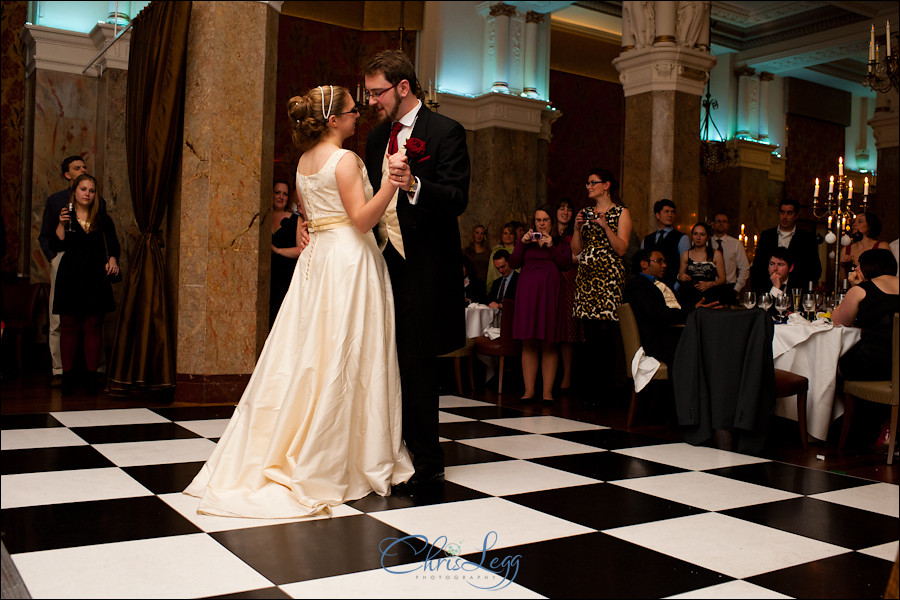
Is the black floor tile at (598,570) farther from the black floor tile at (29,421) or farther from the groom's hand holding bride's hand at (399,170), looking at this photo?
the black floor tile at (29,421)

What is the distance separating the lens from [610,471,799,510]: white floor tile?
2.90 m

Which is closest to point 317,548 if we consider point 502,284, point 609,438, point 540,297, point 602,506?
point 602,506

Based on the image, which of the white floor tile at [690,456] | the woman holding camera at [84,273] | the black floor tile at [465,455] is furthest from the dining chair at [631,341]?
the woman holding camera at [84,273]

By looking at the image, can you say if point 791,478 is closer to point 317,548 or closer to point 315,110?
point 317,548

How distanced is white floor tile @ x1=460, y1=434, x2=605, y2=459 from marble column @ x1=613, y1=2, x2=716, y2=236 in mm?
3785

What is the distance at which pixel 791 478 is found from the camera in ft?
11.2

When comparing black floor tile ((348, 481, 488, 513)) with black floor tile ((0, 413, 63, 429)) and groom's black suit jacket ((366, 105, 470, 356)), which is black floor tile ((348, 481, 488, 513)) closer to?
groom's black suit jacket ((366, 105, 470, 356))

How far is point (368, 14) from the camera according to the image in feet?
32.2

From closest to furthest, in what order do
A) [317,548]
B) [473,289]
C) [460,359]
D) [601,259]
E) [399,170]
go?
[317,548], [399,170], [601,259], [460,359], [473,289]

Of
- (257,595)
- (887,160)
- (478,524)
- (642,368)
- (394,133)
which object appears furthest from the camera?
(887,160)

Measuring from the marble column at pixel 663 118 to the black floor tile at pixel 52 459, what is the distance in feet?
17.4

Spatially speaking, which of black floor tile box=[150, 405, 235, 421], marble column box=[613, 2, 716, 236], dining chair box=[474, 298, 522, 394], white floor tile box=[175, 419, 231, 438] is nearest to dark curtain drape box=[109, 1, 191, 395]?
black floor tile box=[150, 405, 235, 421]

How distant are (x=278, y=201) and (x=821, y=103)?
1102 centimetres

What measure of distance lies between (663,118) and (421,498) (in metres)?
5.52
